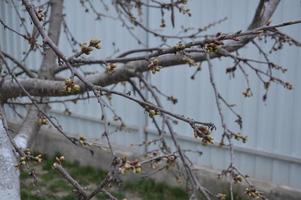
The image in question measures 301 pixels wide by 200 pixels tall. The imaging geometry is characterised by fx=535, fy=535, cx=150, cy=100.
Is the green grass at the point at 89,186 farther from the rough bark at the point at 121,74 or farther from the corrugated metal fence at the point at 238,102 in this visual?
the rough bark at the point at 121,74

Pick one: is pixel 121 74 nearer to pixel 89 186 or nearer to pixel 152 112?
pixel 152 112

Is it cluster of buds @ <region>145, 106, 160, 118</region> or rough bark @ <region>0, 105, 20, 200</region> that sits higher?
cluster of buds @ <region>145, 106, 160, 118</region>

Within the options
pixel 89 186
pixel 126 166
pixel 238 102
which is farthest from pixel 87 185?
pixel 126 166

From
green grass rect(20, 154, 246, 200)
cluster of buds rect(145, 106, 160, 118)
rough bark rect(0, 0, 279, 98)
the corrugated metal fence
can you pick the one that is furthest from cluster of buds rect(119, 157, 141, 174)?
green grass rect(20, 154, 246, 200)

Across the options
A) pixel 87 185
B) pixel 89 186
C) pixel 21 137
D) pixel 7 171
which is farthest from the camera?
pixel 89 186

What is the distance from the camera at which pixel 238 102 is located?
430cm

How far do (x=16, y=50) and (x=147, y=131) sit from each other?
1.97 meters

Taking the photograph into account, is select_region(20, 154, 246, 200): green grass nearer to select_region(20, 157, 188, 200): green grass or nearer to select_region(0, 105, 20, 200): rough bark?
select_region(20, 157, 188, 200): green grass

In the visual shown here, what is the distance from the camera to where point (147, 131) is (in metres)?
4.97

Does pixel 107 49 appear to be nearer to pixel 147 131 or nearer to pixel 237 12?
pixel 147 131

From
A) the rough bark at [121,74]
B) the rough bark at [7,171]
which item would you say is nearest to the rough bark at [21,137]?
the rough bark at [7,171]

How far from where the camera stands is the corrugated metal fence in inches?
158

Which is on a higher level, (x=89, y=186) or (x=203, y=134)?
(x=203, y=134)

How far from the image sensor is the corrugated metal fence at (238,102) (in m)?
4.01
